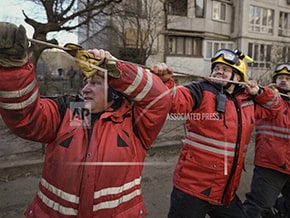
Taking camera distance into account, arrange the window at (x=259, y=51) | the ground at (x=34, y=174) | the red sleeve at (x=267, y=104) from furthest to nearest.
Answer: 1. the window at (x=259, y=51)
2. the ground at (x=34, y=174)
3. the red sleeve at (x=267, y=104)

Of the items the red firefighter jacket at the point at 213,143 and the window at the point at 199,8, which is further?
the window at the point at 199,8

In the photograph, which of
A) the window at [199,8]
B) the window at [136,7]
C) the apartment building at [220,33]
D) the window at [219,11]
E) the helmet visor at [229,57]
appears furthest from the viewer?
the window at [219,11]

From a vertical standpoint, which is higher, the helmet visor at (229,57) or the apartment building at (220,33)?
the apartment building at (220,33)

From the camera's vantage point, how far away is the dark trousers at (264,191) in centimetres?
274

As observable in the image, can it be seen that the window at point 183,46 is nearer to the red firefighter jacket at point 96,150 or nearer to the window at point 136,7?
the window at point 136,7

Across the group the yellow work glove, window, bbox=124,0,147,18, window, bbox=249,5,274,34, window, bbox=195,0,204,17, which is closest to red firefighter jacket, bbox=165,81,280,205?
the yellow work glove

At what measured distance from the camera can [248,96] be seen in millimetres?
2363

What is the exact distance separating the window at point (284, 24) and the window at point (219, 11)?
5640 mm

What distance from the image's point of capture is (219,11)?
814 inches

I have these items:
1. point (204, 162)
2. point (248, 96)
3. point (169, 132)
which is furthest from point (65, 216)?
point (169, 132)

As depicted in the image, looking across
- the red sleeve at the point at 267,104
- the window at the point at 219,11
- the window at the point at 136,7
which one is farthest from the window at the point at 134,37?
the red sleeve at the point at 267,104

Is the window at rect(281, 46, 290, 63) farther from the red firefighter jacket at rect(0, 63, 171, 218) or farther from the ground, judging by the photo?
the red firefighter jacket at rect(0, 63, 171, 218)

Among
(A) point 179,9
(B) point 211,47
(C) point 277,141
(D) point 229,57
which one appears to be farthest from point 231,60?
(B) point 211,47

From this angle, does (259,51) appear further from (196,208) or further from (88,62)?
(88,62)
